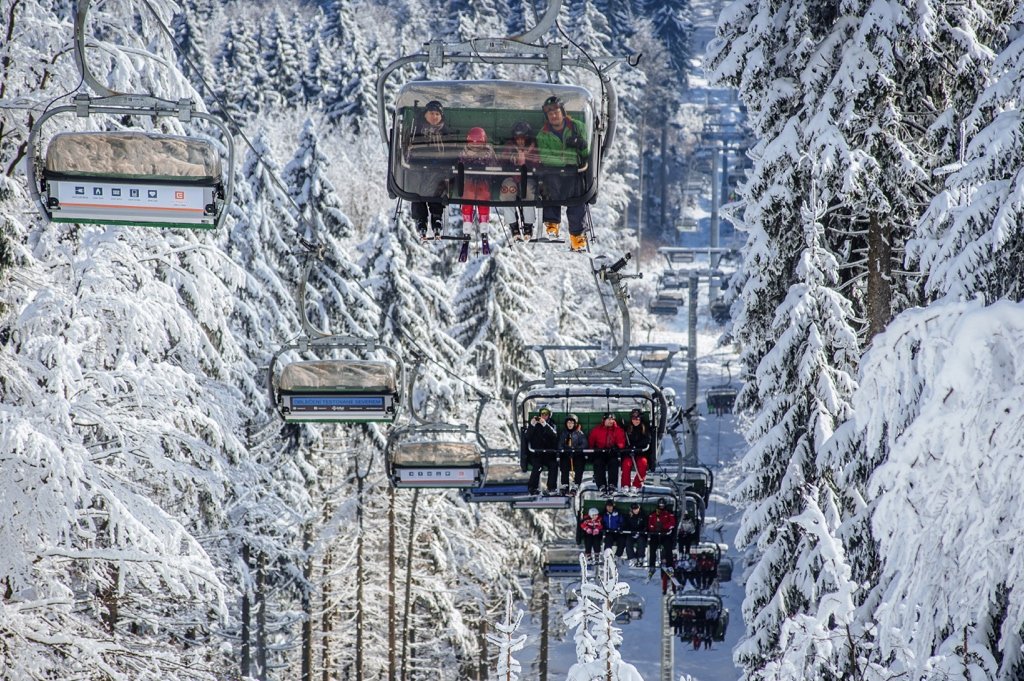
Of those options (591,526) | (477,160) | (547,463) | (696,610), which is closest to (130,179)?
(477,160)

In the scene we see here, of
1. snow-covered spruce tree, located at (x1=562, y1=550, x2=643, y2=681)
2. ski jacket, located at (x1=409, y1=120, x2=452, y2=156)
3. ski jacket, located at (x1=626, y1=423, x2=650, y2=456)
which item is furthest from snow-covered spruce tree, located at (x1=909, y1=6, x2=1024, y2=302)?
ski jacket, located at (x1=626, y1=423, x2=650, y2=456)

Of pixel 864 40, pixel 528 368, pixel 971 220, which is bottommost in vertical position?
pixel 528 368

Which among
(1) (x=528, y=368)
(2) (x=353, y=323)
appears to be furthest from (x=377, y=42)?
(2) (x=353, y=323)

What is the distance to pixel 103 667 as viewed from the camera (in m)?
14.2

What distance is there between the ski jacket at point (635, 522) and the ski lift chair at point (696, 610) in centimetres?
1516

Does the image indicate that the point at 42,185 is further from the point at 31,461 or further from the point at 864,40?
the point at 864,40

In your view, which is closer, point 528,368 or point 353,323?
point 353,323

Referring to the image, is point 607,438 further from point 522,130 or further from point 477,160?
point 522,130

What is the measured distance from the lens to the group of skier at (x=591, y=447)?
18.9 metres

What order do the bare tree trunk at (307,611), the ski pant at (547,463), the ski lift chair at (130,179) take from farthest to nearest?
the bare tree trunk at (307,611), the ski pant at (547,463), the ski lift chair at (130,179)

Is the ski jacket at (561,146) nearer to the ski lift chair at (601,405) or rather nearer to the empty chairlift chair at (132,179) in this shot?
the empty chairlift chair at (132,179)

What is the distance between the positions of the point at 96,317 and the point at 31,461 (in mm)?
2416

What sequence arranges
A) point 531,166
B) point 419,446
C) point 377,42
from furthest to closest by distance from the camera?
point 377,42
point 419,446
point 531,166

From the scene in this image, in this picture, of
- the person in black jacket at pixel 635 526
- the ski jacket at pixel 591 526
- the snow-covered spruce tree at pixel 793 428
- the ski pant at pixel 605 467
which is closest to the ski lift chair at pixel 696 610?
the person in black jacket at pixel 635 526
